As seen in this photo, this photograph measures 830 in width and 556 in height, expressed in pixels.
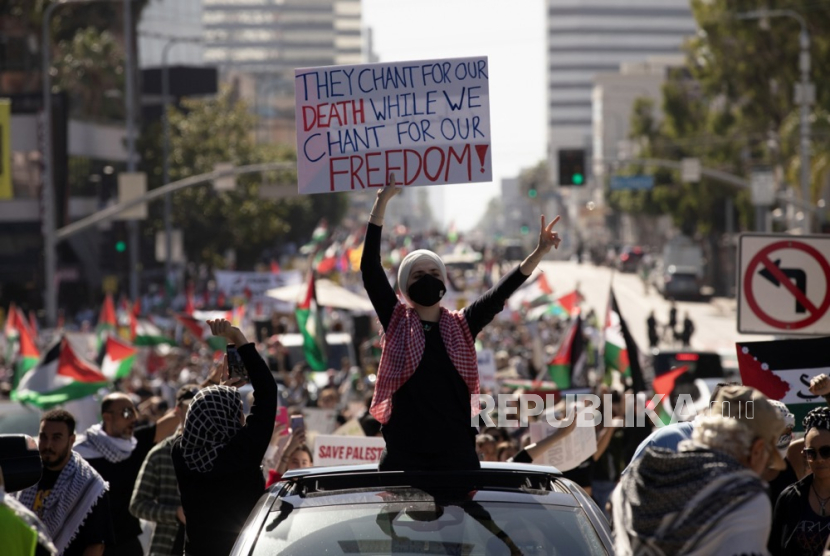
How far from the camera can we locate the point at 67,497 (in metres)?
5.67

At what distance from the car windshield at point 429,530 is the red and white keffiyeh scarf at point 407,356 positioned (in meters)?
0.92

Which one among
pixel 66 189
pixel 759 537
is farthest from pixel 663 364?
pixel 66 189

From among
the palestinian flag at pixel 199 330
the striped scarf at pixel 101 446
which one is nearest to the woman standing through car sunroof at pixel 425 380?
the striped scarf at pixel 101 446

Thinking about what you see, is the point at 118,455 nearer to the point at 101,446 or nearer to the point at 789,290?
the point at 101,446

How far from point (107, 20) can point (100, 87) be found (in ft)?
10.1

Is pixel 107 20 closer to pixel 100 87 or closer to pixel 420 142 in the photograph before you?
pixel 100 87

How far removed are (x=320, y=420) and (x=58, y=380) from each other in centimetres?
386

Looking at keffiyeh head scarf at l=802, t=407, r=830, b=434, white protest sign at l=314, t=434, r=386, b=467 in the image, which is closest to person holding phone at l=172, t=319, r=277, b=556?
keffiyeh head scarf at l=802, t=407, r=830, b=434

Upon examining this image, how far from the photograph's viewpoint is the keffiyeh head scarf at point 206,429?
5.39 metres

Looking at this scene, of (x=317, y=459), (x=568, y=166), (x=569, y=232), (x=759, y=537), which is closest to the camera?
(x=759, y=537)

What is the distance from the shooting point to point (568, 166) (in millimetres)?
33125

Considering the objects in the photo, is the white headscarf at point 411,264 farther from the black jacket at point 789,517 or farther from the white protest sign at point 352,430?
the white protest sign at point 352,430

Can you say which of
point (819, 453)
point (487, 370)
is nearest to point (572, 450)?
point (819, 453)

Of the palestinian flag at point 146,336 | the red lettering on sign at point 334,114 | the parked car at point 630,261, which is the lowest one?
the parked car at point 630,261
